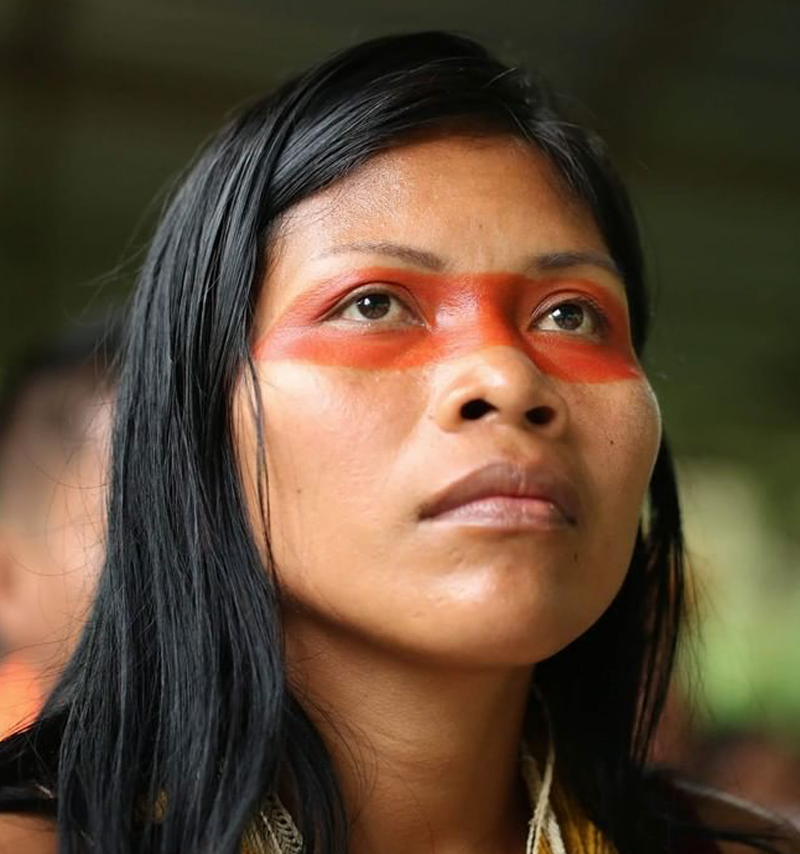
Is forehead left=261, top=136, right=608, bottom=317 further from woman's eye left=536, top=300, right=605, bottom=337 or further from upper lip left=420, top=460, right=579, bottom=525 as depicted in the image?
upper lip left=420, top=460, right=579, bottom=525

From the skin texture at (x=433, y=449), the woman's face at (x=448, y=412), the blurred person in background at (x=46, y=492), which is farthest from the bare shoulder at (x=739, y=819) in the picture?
the blurred person in background at (x=46, y=492)

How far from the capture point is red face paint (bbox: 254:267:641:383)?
5.12 feet

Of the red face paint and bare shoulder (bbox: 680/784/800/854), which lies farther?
bare shoulder (bbox: 680/784/800/854)

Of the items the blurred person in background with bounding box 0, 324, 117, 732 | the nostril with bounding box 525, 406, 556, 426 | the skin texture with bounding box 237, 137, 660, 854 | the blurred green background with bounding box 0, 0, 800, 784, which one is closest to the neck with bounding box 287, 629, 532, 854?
the skin texture with bounding box 237, 137, 660, 854

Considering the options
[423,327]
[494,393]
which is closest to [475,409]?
[494,393]

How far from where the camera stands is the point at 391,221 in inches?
63.2

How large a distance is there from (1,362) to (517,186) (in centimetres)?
341

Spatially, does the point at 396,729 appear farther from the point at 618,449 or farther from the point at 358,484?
the point at 618,449

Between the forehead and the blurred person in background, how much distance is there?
852 millimetres

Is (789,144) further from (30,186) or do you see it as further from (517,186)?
(517,186)

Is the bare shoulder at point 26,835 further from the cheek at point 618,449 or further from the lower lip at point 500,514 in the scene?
the cheek at point 618,449

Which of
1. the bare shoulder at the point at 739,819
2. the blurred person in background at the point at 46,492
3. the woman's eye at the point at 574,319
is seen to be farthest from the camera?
the blurred person in background at the point at 46,492

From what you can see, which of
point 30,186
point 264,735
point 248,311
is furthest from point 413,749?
point 30,186

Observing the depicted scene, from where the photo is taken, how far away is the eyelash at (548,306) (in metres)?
1.59
